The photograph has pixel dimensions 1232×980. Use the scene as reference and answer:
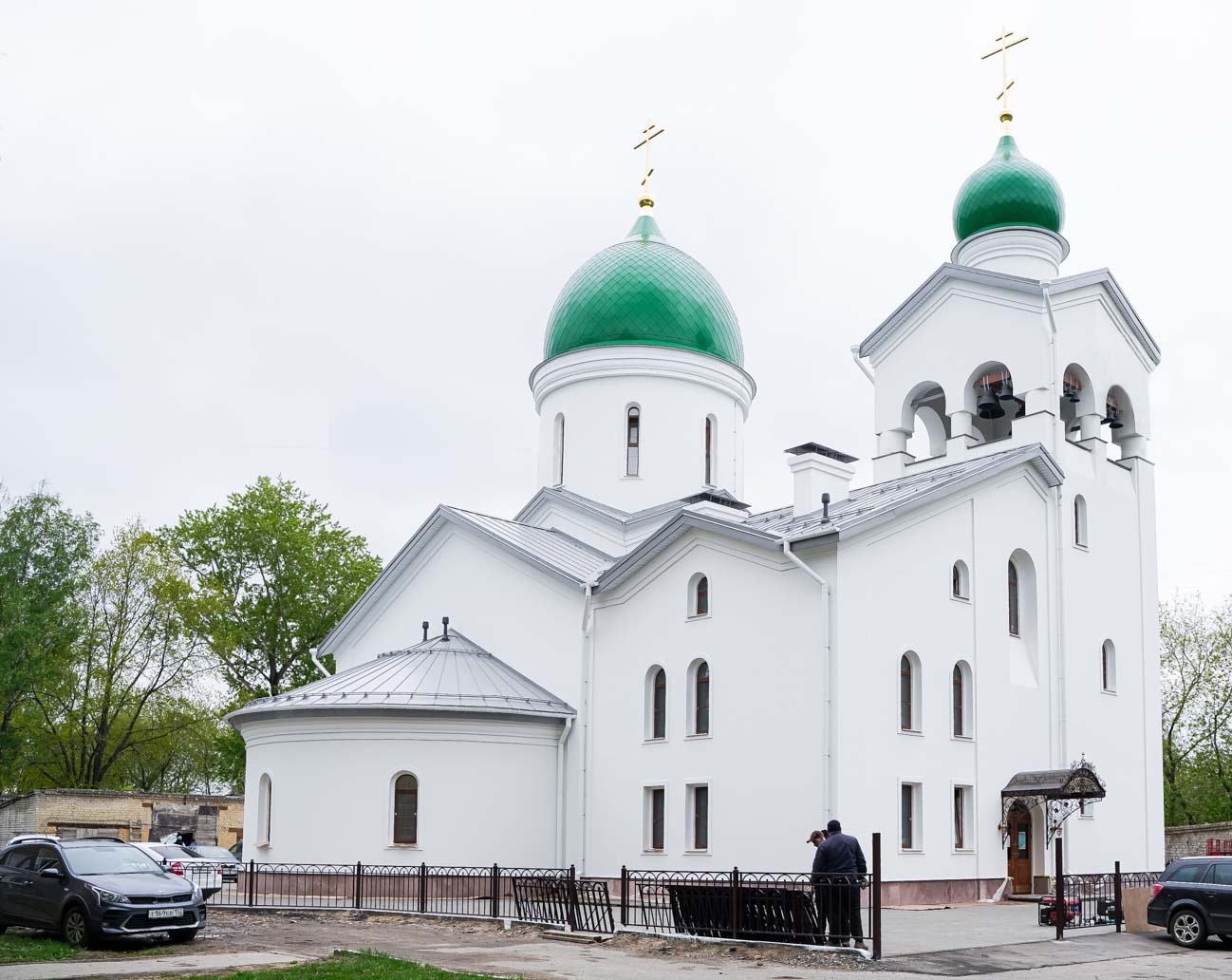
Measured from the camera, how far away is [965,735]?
1986 centimetres

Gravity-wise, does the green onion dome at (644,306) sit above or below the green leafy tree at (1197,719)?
above

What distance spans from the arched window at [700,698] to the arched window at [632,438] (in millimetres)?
6856

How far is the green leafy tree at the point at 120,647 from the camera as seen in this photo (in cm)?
3512

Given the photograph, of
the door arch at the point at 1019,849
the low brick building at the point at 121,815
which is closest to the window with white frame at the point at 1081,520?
the door arch at the point at 1019,849

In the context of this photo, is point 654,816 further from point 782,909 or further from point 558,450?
point 558,450

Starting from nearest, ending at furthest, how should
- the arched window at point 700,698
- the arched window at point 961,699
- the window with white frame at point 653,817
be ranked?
1. the arched window at point 961,699
2. the arched window at point 700,698
3. the window with white frame at point 653,817

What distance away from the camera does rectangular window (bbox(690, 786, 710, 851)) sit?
64.6ft

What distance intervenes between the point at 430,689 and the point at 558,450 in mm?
7639

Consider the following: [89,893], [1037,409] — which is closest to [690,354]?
[1037,409]

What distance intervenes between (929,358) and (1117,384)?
3.30 metres

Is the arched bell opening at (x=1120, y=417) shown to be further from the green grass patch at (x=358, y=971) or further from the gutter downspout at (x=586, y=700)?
the green grass patch at (x=358, y=971)

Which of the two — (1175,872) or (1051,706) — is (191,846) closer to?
(1051,706)

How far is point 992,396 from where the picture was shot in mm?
22750

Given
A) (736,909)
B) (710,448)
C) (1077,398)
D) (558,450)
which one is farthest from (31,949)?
(1077,398)
